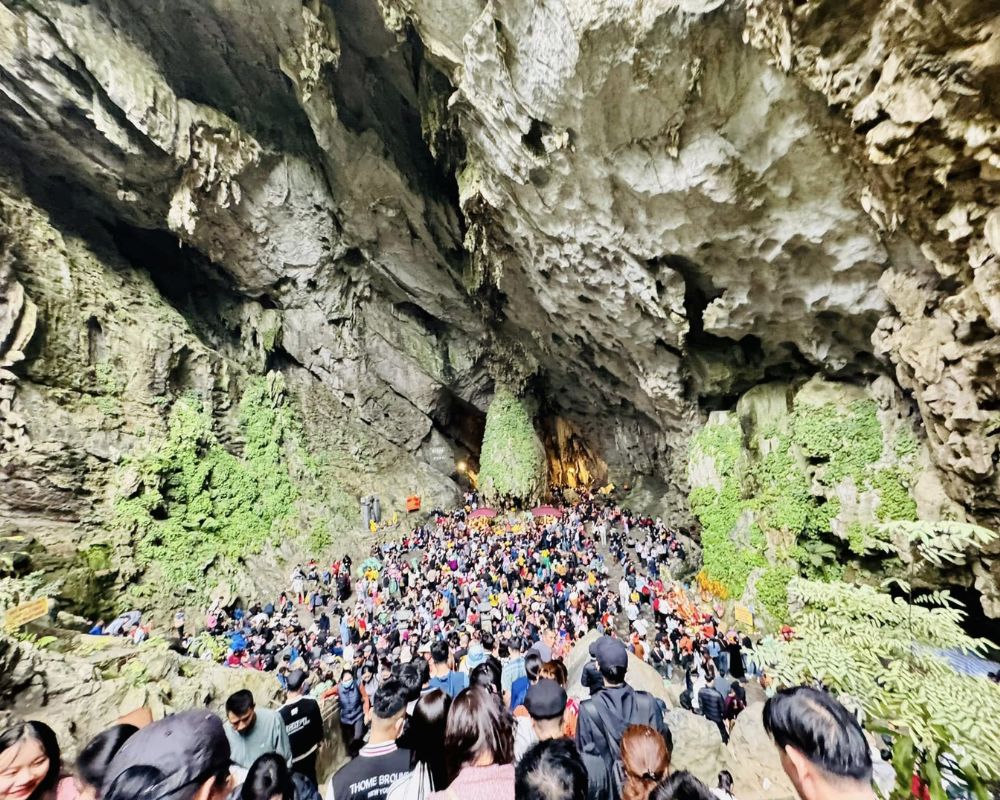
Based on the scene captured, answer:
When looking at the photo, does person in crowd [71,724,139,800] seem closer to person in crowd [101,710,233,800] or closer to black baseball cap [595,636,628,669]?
person in crowd [101,710,233,800]

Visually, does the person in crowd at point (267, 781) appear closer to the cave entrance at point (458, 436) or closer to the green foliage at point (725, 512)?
the green foliage at point (725, 512)

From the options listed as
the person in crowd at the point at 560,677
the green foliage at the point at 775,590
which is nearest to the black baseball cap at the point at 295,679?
the person in crowd at the point at 560,677

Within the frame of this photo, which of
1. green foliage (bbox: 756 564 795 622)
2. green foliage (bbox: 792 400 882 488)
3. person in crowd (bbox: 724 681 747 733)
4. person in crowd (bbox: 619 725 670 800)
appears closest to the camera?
person in crowd (bbox: 619 725 670 800)

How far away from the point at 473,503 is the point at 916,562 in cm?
1728

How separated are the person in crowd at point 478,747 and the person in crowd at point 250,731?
2.08 meters

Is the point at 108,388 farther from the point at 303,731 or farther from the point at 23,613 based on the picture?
the point at 303,731

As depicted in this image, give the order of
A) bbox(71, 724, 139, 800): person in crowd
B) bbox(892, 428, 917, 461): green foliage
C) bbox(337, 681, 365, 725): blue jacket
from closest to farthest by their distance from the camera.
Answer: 1. bbox(71, 724, 139, 800): person in crowd
2. bbox(337, 681, 365, 725): blue jacket
3. bbox(892, 428, 917, 461): green foliage

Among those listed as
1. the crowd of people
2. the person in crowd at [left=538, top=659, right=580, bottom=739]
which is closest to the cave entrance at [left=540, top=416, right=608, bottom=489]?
the crowd of people

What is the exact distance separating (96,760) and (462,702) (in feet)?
6.52

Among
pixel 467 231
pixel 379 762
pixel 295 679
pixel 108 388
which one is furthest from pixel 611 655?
pixel 108 388

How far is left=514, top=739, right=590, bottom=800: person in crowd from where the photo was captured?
1.76 meters

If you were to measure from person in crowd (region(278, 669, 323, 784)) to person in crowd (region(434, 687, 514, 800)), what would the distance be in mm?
2560

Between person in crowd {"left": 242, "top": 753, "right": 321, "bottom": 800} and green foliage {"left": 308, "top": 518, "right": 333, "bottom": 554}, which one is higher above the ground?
person in crowd {"left": 242, "top": 753, "right": 321, "bottom": 800}

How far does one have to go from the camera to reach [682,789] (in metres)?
1.73
